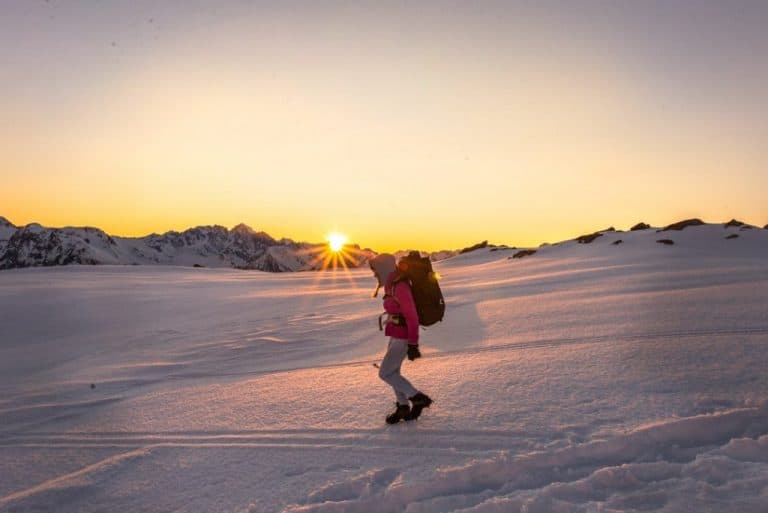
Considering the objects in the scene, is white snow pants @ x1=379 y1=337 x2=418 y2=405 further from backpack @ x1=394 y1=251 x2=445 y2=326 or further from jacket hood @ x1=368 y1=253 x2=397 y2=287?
jacket hood @ x1=368 y1=253 x2=397 y2=287

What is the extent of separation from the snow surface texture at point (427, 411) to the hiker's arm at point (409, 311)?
946 mm

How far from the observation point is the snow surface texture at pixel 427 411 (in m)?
3.67

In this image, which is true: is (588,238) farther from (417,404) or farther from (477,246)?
(417,404)

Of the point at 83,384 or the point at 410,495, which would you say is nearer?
the point at 410,495

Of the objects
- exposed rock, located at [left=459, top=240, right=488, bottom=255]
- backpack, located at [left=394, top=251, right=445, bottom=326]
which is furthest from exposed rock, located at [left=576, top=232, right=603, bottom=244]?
backpack, located at [left=394, top=251, right=445, bottom=326]

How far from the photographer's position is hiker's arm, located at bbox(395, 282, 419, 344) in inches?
192

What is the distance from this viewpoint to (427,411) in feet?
17.2

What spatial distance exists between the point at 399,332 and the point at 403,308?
11.1 inches

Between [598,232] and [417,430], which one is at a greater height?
[598,232]

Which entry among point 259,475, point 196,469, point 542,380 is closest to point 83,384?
point 196,469

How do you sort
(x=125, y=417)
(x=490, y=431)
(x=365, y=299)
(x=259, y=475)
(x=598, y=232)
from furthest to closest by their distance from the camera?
(x=598, y=232) < (x=365, y=299) < (x=125, y=417) < (x=490, y=431) < (x=259, y=475)

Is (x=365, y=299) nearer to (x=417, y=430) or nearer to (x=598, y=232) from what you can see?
(x=417, y=430)

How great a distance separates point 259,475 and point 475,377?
304 centimetres

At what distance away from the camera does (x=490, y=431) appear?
4.51 meters
